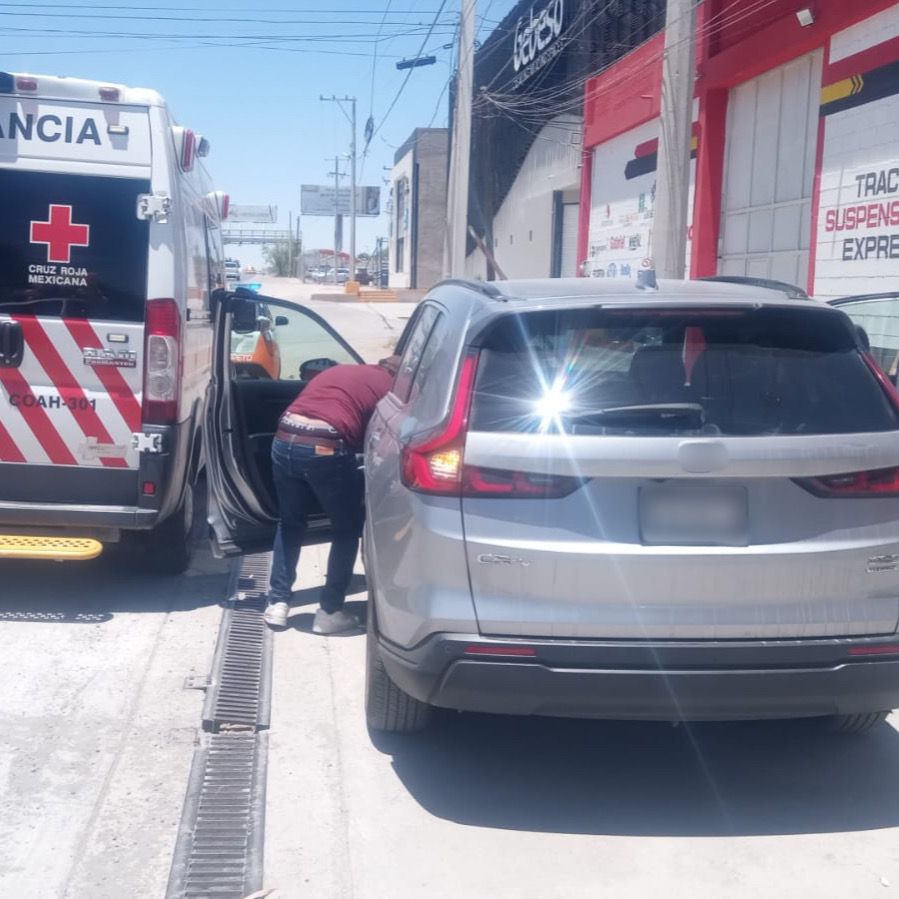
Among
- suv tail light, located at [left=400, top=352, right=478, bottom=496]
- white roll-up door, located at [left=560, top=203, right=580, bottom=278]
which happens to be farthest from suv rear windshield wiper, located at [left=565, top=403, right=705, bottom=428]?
white roll-up door, located at [left=560, top=203, right=580, bottom=278]

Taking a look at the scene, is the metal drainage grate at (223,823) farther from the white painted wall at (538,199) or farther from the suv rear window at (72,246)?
the white painted wall at (538,199)

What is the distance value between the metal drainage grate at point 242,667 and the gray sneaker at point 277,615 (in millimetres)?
62

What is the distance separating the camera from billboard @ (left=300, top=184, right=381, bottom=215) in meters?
104

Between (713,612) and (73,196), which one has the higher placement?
(73,196)

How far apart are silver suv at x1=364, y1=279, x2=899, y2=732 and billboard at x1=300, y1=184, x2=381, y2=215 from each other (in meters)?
101

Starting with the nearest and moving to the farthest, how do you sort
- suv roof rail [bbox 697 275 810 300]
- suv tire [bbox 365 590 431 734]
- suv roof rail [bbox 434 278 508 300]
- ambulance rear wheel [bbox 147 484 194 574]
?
suv roof rail [bbox 434 278 508 300], suv roof rail [bbox 697 275 810 300], suv tire [bbox 365 590 431 734], ambulance rear wheel [bbox 147 484 194 574]

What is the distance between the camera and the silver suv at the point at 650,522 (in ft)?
12.6

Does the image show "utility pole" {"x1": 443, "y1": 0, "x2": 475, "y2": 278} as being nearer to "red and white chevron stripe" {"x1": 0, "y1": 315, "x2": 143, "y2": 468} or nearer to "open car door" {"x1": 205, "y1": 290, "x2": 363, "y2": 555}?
"open car door" {"x1": 205, "y1": 290, "x2": 363, "y2": 555}

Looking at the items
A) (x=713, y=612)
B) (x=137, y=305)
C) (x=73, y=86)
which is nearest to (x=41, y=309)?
(x=137, y=305)

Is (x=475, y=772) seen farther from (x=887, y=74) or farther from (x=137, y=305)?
(x=887, y=74)

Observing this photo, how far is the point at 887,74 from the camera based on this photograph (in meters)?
11.9

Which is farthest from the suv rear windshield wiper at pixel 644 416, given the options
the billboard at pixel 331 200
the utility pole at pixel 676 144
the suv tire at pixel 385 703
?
the billboard at pixel 331 200

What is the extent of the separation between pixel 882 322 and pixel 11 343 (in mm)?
4676

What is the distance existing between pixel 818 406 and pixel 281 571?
10.8ft
